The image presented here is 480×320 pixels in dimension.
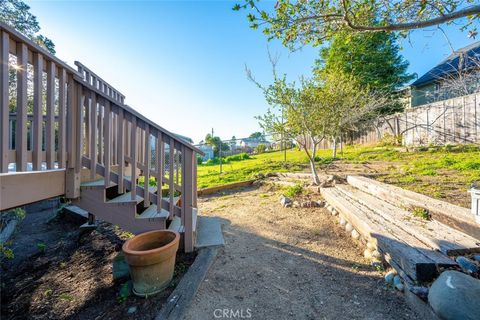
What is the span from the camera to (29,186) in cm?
167

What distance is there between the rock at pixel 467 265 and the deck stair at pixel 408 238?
5 centimetres

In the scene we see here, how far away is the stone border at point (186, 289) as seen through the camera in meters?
1.56

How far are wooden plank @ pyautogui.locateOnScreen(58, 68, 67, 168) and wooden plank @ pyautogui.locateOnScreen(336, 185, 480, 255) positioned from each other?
11.9 feet

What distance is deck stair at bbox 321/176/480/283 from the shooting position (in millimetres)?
1659

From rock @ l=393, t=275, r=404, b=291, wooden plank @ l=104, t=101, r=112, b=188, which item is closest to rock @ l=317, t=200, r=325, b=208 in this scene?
rock @ l=393, t=275, r=404, b=291

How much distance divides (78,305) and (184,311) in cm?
107

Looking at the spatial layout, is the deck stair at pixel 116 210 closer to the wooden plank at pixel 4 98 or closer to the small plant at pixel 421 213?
the wooden plank at pixel 4 98

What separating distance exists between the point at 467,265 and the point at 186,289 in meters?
2.37

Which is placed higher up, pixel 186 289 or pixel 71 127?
pixel 71 127

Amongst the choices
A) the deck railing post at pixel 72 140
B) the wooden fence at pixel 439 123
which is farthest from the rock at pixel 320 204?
the wooden fence at pixel 439 123

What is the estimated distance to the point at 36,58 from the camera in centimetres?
167

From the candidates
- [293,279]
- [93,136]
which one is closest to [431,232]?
[293,279]

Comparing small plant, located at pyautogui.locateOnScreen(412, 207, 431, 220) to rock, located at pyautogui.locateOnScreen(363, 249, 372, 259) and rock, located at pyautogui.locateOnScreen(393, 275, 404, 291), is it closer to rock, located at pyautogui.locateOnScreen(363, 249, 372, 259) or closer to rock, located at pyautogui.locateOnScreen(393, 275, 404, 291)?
rock, located at pyautogui.locateOnScreen(363, 249, 372, 259)

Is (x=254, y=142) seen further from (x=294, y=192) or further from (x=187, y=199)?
(x=187, y=199)
